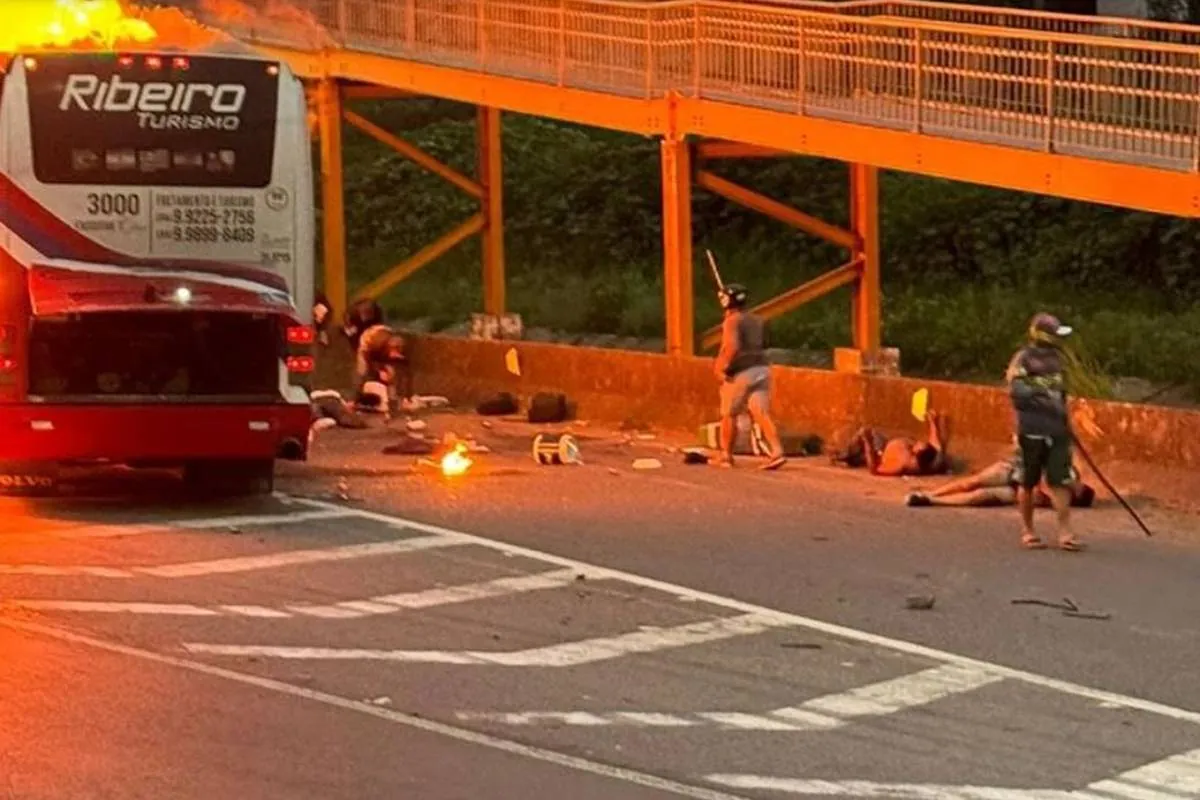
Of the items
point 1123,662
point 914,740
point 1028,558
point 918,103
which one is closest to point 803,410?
point 918,103

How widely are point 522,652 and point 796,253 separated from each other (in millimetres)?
28891

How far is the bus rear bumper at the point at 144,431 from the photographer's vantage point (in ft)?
54.3

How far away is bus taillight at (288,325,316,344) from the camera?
17031mm

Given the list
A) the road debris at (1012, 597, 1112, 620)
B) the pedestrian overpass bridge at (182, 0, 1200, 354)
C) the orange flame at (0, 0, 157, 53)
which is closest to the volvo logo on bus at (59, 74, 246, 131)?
the orange flame at (0, 0, 157, 53)

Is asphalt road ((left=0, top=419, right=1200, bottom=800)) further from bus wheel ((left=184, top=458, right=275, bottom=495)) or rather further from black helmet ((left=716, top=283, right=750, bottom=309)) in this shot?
black helmet ((left=716, top=283, right=750, bottom=309))

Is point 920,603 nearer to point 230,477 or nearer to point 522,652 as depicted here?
point 522,652

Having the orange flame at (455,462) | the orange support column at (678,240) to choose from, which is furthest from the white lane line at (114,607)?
the orange support column at (678,240)

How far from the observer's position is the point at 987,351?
29953 mm

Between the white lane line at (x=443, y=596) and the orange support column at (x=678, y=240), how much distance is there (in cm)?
901

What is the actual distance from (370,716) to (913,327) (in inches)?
887

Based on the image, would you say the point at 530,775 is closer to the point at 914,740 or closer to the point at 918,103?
the point at 914,740

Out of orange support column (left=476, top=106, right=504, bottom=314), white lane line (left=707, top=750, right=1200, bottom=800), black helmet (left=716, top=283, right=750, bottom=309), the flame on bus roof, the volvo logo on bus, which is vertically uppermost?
the flame on bus roof

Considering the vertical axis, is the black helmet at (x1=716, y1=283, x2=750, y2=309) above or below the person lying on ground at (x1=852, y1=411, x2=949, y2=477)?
above

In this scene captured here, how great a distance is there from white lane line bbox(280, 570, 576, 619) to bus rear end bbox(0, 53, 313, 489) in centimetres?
357
